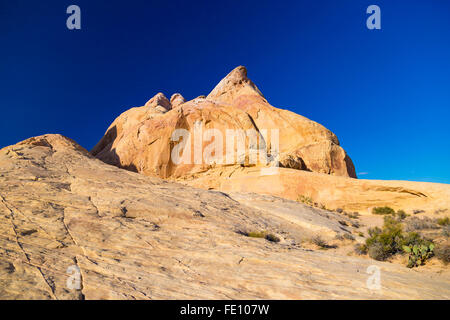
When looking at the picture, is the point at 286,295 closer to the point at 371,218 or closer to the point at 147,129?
the point at 371,218

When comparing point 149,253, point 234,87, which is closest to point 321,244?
point 149,253

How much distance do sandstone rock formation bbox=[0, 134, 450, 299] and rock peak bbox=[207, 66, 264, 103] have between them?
39.1 m

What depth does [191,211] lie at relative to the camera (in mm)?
9023

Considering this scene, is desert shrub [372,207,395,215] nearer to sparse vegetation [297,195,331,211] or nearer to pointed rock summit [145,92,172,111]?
sparse vegetation [297,195,331,211]

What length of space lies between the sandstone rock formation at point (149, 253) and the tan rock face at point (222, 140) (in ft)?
60.7

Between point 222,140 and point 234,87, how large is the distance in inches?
828

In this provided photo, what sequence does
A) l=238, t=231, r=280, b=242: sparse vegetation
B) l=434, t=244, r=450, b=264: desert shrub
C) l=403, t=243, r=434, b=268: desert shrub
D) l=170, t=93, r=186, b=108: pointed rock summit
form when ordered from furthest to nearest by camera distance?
l=170, t=93, r=186, b=108: pointed rock summit
l=238, t=231, r=280, b=242: sparse vegetation
l=403, t=243, r=434, b=268: desert shrub
l=434, t=244, r=450, b=264: desert shrub

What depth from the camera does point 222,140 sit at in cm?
3222

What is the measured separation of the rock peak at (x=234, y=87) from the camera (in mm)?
47153

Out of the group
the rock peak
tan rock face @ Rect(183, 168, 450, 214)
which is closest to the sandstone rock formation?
tan rock face @ Rect(183, 168, 450, 214)

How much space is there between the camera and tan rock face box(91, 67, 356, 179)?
3103cm

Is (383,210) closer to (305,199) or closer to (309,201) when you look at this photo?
(309,201)

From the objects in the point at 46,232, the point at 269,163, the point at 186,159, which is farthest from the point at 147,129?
the point at 46,232
